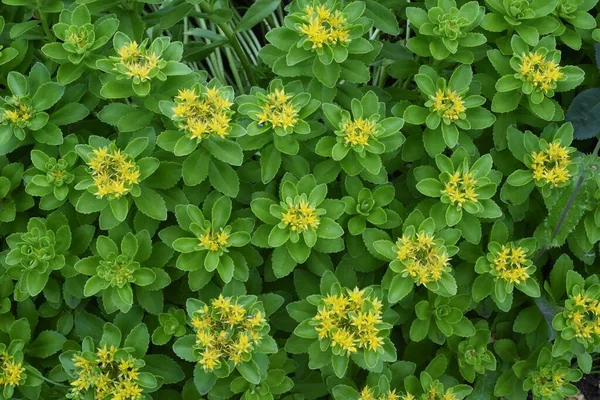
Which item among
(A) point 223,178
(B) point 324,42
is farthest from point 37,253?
(B) point 324,42

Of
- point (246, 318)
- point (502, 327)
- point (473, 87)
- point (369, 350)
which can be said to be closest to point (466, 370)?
point (502, 327)

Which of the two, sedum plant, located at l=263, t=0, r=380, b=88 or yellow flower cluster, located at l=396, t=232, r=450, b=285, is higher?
sedum plant, located at l=263, t=0, r=380, b=88

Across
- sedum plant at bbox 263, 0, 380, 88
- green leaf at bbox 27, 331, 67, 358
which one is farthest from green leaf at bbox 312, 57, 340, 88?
green leaf at bbox 27, 331, 67, 358

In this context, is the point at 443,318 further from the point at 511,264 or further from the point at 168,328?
the point at 168,328

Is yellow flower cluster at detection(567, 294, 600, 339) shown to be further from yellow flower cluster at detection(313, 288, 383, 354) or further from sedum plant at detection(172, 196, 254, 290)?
sedum plant at detection(172, 196, 254, 290)

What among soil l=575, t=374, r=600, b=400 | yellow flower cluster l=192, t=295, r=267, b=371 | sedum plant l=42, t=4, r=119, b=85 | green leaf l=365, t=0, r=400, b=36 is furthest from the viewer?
soil l=575, t=374, r=600, b=400

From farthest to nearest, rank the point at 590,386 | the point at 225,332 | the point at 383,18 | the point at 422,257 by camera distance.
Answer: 1. the point at 590,386
2. the point at 383,18
3. the point at 422,257
4. the point at 225,332

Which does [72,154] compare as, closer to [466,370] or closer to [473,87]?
[473,87]

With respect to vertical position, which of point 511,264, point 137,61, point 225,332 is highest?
point 137,61
